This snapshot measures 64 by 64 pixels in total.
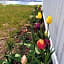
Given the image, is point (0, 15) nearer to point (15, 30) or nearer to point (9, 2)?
point (15, 30)

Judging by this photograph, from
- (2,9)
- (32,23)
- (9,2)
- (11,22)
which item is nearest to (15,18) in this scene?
(11,22)

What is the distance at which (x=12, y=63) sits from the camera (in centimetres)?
294

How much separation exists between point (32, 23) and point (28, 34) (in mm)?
1119

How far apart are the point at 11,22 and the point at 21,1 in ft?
15.2

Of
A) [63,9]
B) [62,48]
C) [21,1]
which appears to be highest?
[63,9]

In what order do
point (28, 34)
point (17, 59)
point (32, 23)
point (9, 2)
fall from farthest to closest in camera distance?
point (9, 2), point (32, 23), point (28, 34), point (17, 59)

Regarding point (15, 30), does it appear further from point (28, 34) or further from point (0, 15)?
point (0, 15)

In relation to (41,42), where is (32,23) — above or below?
Answer: below

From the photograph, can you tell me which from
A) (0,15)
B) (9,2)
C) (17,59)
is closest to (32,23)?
(0,15)

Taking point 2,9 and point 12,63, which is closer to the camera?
point 12,63

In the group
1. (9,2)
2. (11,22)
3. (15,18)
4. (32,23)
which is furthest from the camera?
(9,2)

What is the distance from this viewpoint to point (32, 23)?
593cm

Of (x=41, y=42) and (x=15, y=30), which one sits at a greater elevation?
(x=41, y=42)

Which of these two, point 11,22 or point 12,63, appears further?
point 11,22
